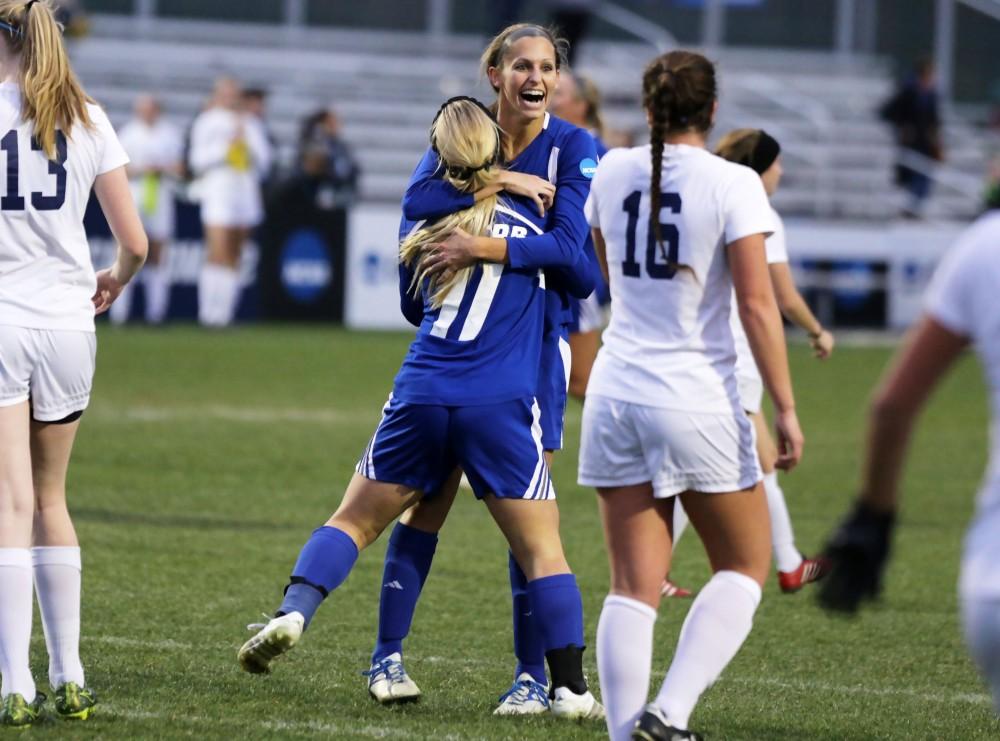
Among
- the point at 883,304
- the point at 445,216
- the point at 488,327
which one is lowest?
the point at 883,304

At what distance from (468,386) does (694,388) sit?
71 centimetres

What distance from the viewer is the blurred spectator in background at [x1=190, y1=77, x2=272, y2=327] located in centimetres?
1991

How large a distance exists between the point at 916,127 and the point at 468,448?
897 inches

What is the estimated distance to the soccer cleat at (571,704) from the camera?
5055 mm

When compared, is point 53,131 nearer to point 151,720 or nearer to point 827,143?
point 151,720

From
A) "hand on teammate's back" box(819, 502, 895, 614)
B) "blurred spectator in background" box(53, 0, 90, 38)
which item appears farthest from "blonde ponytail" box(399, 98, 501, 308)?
"blurred spectator in background" box(53, 0, 90, 38)

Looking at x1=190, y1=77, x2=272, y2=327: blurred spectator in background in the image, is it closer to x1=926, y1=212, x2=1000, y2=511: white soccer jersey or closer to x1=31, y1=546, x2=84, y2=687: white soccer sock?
x1=31, y1=546, x2=84, y2=687: white soccer sock

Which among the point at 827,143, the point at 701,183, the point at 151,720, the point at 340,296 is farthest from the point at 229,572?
the point at 827,143

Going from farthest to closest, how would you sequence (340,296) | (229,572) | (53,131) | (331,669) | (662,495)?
1. (340,296)
2. (229,572)
3. (331,669)
4. (53,131)
5. (662,495)

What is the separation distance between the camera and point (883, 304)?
22.5 m

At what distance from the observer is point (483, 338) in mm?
4883

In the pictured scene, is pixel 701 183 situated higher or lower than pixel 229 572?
higher

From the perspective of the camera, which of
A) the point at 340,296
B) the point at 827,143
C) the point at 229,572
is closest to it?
the point at 229,572

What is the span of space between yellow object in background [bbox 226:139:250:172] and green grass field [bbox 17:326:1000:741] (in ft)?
21.1
